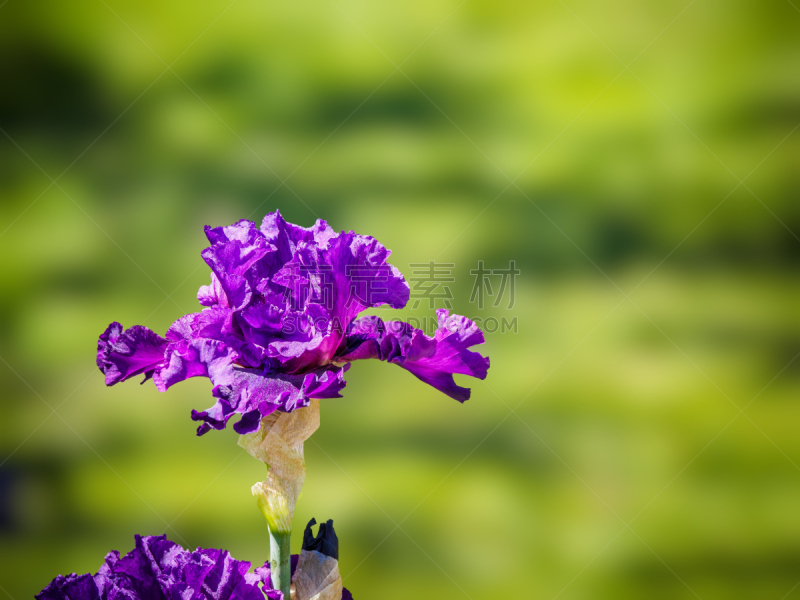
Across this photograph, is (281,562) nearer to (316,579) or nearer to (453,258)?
(316,579)

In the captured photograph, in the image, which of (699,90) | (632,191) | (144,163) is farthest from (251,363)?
(699,90)

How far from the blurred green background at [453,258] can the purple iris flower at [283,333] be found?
82 centimetres

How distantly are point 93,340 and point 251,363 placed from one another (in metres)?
1.06

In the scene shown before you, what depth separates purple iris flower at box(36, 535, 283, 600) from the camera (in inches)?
29.4

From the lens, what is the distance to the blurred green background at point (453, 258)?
1544mm

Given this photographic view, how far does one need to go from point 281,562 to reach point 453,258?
98 centimetres

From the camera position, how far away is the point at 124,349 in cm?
72

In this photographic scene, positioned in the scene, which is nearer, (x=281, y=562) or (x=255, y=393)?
(x=255, y=393)
